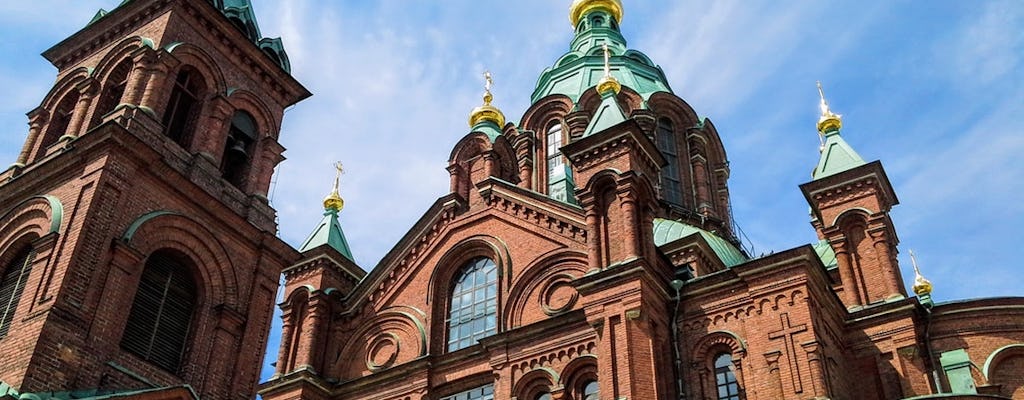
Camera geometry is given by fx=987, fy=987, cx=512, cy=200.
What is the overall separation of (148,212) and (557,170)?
15.1m

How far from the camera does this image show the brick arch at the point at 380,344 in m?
21.6

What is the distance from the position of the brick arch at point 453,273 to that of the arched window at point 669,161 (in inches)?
432

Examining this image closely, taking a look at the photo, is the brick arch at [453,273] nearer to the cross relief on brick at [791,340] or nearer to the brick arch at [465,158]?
the brick arch at [465,158]

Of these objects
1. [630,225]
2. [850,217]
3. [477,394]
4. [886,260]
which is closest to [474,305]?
[477,394]

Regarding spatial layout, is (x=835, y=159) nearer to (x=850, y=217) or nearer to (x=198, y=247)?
(x=850, y=217)

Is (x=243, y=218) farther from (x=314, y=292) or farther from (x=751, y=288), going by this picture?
(x=751, y=288)

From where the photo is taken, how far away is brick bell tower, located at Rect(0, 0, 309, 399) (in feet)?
56.0

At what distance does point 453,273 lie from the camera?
22453 millimetres

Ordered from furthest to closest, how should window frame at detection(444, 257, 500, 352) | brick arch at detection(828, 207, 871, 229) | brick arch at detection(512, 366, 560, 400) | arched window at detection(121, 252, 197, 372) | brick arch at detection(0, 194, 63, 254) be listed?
brick arch at detection(828, 207, 871, 229) → window frame at detection(444, 257, 500, 352) → brick arch at detection(0, 194, 63, 254) → brick arch at detection(512, 366, 560, 400) → arched window at detection(121, 252, 197, 372)

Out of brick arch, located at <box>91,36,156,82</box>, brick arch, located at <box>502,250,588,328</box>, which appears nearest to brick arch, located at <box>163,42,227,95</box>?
brick arch, located at <box>91,36,156,82</box>

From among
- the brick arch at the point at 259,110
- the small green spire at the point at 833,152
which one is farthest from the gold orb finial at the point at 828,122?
the brick arch at the point at 259,110

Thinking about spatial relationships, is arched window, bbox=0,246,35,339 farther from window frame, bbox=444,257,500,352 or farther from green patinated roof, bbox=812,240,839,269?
green patinated roof, bbox=812,240,839,269

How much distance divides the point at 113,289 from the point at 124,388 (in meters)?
1.87

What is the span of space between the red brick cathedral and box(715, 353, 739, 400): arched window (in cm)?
4
